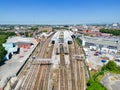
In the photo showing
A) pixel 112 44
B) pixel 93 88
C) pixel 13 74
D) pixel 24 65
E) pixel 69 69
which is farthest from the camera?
pixel 112 44

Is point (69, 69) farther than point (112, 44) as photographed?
No

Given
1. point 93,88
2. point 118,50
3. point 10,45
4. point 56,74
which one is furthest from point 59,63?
point 118,50

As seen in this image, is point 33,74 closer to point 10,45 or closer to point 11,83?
point 11,83

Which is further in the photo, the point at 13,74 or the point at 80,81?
the point at 13,74

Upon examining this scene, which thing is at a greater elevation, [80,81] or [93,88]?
[93,88]

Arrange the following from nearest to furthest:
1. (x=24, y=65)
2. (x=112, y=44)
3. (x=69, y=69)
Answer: (x=69, y=69) < (x=24, y=65) < (x=112, y=44)

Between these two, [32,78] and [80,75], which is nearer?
[32,78]

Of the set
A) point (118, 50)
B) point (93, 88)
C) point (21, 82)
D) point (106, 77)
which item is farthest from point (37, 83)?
point (118, 50)

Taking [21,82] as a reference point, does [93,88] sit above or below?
above

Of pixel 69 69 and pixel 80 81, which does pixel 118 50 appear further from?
pixel 80 81
